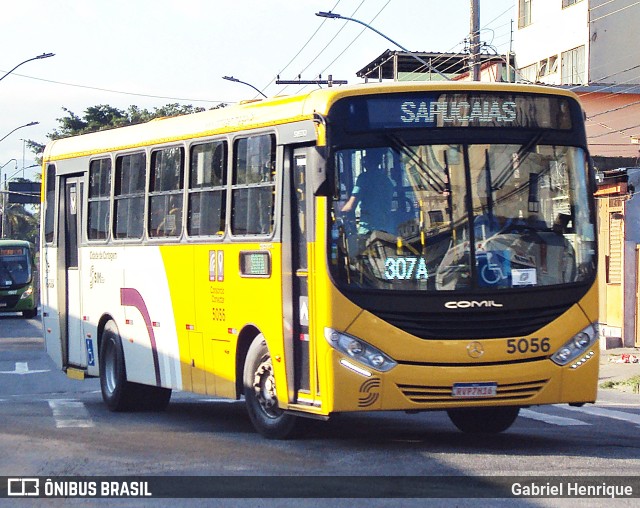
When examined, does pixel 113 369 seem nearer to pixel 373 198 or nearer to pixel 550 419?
pixel 550 419

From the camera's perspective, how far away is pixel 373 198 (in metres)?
11.0

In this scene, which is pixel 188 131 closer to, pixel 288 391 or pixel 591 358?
pixel 288 391

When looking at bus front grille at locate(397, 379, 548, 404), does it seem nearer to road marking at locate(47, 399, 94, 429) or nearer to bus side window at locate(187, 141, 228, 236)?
bus side window at locate(187, 141, 228, 236)

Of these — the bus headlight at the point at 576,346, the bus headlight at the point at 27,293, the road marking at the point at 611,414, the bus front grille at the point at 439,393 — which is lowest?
the road marking at the point at 611,414

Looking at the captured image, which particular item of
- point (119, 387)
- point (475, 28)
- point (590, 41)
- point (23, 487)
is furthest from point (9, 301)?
point (23, 487)

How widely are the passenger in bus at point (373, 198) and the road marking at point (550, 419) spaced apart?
4.07 meters

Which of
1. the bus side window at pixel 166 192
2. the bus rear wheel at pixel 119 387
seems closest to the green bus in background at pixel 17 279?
the bus rear wheel at pixel 119 387

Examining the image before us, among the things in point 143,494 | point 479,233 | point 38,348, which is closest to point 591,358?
point 479,233

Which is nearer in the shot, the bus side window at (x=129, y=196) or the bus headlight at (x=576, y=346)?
the bus headlight at (x=576, y=346)

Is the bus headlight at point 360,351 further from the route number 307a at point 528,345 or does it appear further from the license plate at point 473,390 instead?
the route number 307a at point 528,345

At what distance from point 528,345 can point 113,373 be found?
22.4 ft

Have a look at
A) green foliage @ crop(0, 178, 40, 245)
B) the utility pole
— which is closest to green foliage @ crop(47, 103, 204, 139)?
green foliage @ crop(0, 178, 40, 245)

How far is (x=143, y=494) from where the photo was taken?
923 centimetres

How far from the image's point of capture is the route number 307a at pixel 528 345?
435 inches
